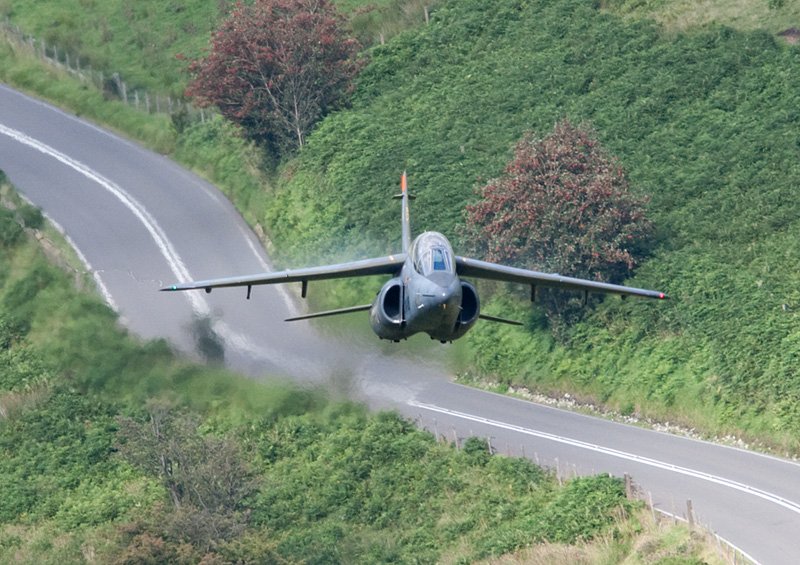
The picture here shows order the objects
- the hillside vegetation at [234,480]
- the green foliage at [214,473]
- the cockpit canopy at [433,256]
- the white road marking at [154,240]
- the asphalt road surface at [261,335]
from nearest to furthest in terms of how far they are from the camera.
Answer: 1. the cockpit canopy at [433,256]
2. the hillside vegetation at [234,480]
3. the asphalt road surface at [261,335]
4. the green foliage at [214,473]
5. the white road marking at [154,240]

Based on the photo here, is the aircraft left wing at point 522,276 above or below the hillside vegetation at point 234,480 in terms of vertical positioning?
above

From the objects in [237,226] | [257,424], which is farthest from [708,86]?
[257,424]

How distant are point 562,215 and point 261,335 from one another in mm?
11490

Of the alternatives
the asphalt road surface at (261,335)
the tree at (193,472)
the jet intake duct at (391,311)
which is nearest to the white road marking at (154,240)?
the asphalt road surface at (261,335)

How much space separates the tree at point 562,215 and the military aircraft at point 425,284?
11571 millimetres

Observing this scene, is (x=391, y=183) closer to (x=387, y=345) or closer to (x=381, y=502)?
(x=387, y=345)

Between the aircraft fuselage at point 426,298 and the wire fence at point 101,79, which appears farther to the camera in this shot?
the wire fence at point 101,79

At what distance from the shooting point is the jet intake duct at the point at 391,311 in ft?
118

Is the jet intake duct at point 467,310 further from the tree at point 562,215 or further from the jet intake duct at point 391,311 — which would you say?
the tree at point 562,215

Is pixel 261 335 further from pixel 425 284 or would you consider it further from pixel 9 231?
pixel 425 284

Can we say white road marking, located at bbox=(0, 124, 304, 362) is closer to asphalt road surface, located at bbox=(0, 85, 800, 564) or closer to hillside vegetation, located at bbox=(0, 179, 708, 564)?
asphalt road surface, located at bbox=(0, 85, 800, 564)

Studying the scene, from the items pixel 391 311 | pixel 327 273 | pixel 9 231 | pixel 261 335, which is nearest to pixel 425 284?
pixel 391 311

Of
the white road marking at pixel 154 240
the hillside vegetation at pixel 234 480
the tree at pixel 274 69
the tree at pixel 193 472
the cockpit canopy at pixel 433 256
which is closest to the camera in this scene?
the cockpit canopy at pixel 433 256

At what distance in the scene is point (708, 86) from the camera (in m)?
63.2
